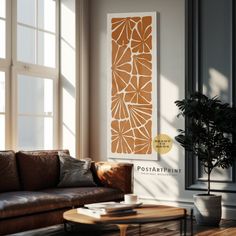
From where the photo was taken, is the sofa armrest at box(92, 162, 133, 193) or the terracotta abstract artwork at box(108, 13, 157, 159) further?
the terracotta abstract artwork at box(108, 13, 157, 159)

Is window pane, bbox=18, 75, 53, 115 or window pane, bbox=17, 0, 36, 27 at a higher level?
window pane, bbox=17, 0, 36, 27

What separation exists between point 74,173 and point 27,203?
1113mm

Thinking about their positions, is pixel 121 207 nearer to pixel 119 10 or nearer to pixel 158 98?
pixel 158 98

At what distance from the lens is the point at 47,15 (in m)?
6.12

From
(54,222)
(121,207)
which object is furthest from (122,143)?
(121,207)

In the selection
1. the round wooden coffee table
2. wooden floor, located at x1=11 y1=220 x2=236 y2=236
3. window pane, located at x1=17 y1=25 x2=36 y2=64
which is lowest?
wooden floor, located at x1=11 y1=220 x2=236 y2=236

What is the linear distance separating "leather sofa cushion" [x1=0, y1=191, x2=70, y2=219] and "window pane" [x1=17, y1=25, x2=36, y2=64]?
1708mm

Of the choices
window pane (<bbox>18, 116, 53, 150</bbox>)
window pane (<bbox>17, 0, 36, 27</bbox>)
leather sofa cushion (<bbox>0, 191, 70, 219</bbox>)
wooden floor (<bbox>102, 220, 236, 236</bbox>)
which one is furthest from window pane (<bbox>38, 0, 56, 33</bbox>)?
wooden floor (<bbox>102, 220, 236, 236</bbox>)

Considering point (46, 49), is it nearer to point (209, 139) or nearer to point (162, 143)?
point (162, 143)

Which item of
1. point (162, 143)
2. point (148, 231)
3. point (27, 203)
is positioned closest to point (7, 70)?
point (27, 203)

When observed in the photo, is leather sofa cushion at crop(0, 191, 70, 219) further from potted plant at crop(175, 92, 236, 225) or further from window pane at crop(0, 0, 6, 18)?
window pane at crop(0, 0, 6, 18)

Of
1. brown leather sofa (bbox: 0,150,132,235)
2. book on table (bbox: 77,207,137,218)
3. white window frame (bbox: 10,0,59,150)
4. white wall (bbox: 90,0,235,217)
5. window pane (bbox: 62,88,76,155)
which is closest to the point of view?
book on table (bbox: 77,207,137,218)

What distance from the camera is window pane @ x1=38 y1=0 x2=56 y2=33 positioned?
5.98m

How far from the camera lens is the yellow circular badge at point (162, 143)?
19.6 feet
